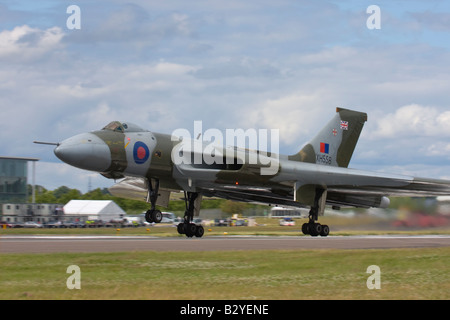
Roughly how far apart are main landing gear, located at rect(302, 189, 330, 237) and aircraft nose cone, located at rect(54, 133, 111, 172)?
11818 mm

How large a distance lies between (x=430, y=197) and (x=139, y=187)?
1653cm

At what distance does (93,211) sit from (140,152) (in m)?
46.2

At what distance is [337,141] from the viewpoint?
33.6 meters

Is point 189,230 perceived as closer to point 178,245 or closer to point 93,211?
point 178,245

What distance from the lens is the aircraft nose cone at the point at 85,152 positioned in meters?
23.1

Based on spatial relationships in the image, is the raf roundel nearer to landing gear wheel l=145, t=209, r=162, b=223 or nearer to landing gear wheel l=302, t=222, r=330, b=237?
landing gear wheel l=145, t=209, r=162, b=223

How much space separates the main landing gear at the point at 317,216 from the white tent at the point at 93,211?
40369mm

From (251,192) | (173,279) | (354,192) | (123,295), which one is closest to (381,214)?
(354,192)

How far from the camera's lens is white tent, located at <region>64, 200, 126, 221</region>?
68419mm

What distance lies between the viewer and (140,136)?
83.0 feet

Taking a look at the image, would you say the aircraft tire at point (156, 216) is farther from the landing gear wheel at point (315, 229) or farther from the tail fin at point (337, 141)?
the tail fin at point (337, 141)

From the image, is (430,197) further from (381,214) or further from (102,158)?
(102,158)

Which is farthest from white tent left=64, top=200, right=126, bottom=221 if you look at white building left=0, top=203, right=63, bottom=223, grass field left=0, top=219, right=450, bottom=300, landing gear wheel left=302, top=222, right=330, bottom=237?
grass field left=0, top=219, right=450, bottom=300
